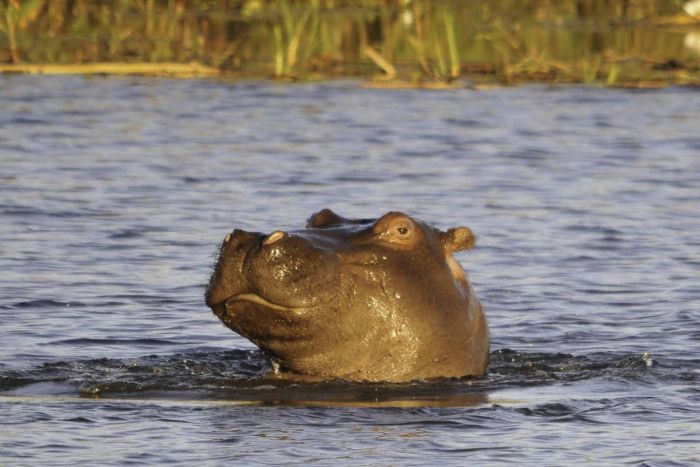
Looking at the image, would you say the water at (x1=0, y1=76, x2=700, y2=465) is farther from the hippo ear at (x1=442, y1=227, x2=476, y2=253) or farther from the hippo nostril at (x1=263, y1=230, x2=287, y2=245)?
the hippo nostril at (x1=263, y1=230, x2=287, y2=245)

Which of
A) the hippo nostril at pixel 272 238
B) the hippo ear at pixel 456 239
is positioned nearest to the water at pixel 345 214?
the hippo ear at pixel 456 239

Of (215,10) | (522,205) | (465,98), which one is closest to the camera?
(522,205)

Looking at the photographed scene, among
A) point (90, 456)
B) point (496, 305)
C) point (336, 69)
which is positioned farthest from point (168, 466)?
point (336, 69)

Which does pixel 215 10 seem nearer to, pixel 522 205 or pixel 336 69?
pixel 336 69

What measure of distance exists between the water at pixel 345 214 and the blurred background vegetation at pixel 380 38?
0.66 meters

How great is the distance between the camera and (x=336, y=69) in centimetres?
2159

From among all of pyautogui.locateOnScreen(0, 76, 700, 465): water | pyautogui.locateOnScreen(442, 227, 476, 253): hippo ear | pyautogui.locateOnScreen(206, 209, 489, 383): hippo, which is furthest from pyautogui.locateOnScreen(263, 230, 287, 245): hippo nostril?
pyautogui.locateOnScreen(442, 227, 476, 253): hippo ear

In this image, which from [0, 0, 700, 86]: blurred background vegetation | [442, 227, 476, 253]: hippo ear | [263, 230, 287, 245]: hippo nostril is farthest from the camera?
[0, 0, 700, 86]: blurred background vegetation

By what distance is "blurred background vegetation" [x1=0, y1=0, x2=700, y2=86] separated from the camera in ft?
69.6

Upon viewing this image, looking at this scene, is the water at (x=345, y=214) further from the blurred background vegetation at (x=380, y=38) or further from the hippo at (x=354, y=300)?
the blurred background vegetation at (x=380, y=38)

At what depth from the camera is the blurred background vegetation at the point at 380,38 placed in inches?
835

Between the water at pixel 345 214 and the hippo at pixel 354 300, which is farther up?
the hippo at pixel 354 300

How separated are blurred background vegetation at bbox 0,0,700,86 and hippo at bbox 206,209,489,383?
39.9 ft

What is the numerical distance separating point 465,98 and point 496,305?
31.6 feet
